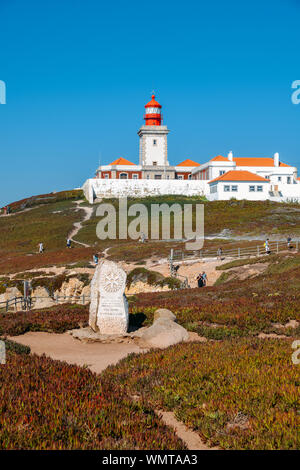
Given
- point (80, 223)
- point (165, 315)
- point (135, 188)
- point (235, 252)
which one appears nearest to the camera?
point (165, 315)

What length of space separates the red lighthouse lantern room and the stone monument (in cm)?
9395

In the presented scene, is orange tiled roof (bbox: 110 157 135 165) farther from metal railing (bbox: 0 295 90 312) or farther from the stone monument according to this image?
the stone monument

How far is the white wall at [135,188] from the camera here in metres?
97.7

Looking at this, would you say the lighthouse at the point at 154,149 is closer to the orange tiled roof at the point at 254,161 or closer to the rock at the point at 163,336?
the orange tiled roof at the point at 254,161

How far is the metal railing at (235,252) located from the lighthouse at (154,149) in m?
57.1

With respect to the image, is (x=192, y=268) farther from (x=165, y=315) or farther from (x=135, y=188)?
(x=135, y=188)

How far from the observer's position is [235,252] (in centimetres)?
4503

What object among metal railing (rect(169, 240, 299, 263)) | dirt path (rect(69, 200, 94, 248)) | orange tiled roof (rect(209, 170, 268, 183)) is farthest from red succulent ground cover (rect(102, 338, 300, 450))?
orange tiled roof (rect(209, 170, 268, 183))

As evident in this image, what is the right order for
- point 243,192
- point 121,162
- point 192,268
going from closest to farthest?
point 192,268
point 243,192
point 121,162

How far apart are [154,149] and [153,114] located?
26.4 ft

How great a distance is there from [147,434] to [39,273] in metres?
38.7

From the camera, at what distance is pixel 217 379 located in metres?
9.33

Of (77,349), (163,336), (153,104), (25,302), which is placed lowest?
(25,302)

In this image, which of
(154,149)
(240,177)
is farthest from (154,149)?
(240,177)
